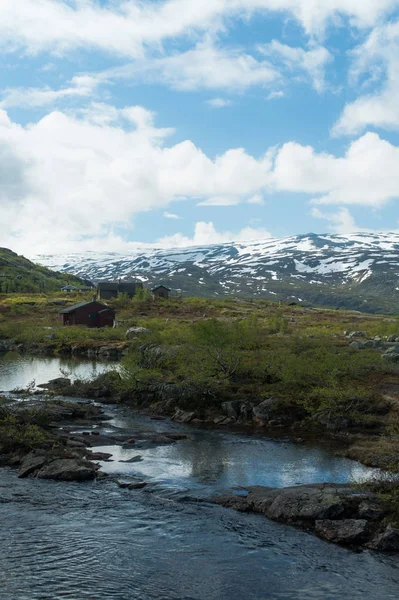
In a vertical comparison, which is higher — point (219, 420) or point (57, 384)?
point (57, 384)

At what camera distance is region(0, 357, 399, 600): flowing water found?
54.4 feet

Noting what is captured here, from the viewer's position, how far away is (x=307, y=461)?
29.8 m

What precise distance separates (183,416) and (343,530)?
Answer: 20702 millimetres

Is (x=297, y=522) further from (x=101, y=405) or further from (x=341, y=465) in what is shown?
(x=101, y=405)

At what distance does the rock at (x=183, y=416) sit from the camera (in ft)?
130

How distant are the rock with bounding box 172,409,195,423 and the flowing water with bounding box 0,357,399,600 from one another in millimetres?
10346

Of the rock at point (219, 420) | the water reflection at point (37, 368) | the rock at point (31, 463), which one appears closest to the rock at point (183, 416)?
the rock at point (219, 420)

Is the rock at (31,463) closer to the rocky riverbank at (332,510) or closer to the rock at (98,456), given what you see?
the rock at (98,456)

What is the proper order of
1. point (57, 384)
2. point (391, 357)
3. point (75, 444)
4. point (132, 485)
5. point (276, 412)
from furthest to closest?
1. point (391, 357)
2. point (57, 384)
3. point (276, 412)
4. point (75, 444)
5. point (132, 485)

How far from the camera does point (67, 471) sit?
86.2 feet

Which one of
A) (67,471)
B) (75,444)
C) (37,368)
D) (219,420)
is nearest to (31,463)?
(67,471)

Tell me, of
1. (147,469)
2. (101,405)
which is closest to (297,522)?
(147,469)

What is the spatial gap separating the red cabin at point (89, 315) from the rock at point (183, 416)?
66.6 meters

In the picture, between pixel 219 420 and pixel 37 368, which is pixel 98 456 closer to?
pixel 219 420
